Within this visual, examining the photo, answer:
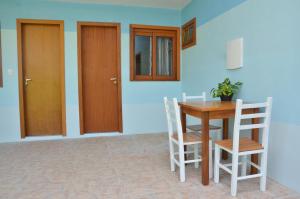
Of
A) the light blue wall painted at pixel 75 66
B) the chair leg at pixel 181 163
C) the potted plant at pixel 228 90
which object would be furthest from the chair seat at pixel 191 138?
the light blue wall painted at pixel 75 66

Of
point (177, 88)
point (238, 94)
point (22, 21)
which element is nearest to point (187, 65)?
point (177, 88)

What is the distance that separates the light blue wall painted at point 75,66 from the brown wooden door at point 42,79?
0.15 m

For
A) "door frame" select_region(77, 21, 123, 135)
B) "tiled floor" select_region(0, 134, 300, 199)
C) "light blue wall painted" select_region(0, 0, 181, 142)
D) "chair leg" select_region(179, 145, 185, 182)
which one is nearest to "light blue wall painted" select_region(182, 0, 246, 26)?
"light blue wall painted" select_region(0, 0, 181, 142)

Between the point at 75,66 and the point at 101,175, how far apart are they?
7.24ft

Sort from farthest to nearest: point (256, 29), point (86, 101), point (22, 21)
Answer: point (86, 101) → point (22, 21) → point (256, 29)

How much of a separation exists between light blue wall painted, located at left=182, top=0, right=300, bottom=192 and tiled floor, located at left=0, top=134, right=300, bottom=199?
1.02 ft

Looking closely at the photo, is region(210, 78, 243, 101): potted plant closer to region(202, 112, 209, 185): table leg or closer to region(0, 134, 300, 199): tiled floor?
region(202, 112, 209, 185): table leg

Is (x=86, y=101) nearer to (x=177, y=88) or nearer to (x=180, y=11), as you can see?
(x=177, y=88)

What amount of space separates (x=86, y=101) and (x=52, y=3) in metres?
1.74

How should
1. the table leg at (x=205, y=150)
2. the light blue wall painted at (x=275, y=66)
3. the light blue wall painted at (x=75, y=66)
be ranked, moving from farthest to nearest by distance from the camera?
the light blue wall painted at (x=75, y=66), the table leg at (x=205, y=150), the light blue wall painted at (x=275, y=66)

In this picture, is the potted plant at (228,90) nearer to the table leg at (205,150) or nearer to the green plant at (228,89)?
the green plant at (228,89)

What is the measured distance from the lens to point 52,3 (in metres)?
3.74

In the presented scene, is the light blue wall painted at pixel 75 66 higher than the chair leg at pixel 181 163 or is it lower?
higher

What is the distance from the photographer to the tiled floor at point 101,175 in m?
1.92
